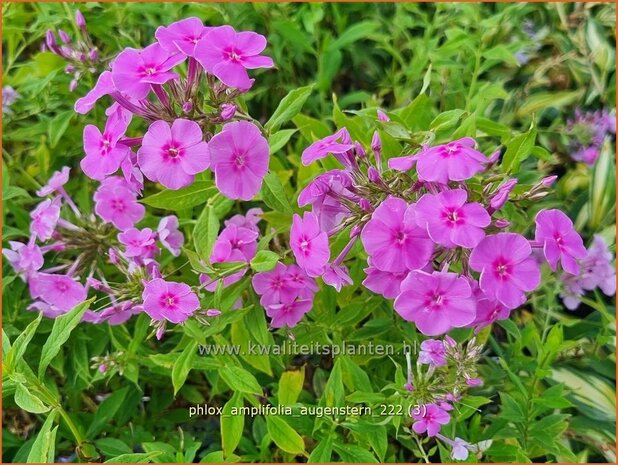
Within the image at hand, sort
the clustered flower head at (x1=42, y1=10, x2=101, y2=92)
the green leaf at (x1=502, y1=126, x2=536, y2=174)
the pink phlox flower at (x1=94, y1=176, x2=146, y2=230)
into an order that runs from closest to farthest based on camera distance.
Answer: the green leaf at (x1=502, y1=126, x2=536, y2=174) → the pink phlox flower at (x1=94, y1=176, x2=146, y2=230) → the clustered flower head at (x1=42, y1=10, x2=101, y2=92)

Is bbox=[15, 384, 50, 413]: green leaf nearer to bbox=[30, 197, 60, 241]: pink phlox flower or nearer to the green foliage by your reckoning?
the green foliage

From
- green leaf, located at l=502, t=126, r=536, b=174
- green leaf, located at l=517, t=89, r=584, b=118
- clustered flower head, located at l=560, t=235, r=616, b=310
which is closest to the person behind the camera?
green leaf, located at l=502, t=126, r=536, b=174

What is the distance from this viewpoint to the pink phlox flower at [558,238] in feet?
4.10

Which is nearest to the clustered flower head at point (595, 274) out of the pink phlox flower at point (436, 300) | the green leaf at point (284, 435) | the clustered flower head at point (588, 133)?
the clustered flower head at point (588, 133)

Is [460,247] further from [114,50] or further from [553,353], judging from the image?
[114,50]

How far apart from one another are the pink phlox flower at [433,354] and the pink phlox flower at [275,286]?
12.1 inches

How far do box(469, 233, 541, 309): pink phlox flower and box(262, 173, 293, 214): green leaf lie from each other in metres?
0.41

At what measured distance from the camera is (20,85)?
2080 millimetres

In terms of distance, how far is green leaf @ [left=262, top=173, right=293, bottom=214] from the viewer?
1403mm

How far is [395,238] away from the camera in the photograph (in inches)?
47.4

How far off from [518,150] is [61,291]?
1066 millimetres

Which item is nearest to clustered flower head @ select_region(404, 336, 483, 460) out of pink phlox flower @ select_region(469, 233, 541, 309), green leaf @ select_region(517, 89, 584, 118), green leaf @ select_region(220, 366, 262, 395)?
pink phlox flower @ select_region(469, 233, 541, 309)

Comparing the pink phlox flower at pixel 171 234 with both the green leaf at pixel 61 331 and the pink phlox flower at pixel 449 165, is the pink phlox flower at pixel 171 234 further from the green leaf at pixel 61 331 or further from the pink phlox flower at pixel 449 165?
the pink phlox flower at pixel 449 165

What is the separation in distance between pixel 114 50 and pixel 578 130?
168cm
